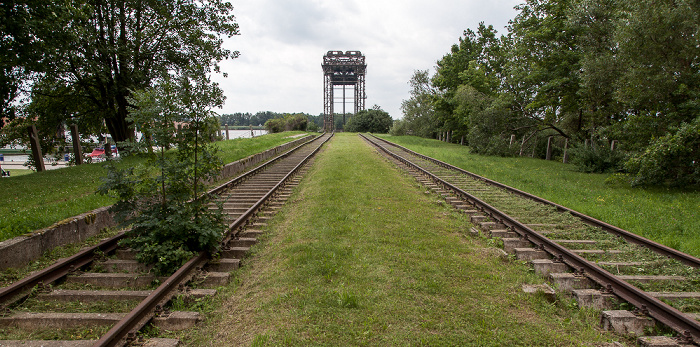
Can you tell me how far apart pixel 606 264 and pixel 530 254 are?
98 centimetres

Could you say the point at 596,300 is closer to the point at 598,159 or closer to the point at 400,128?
the point at 598,159

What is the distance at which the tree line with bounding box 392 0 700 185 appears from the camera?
37.1 feet

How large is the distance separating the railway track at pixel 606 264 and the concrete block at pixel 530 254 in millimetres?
14

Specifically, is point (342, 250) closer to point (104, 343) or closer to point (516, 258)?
point (516, 258)

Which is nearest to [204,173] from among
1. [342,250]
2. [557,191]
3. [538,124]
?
[342,250]

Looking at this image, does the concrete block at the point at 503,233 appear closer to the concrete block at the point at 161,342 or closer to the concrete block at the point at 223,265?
the concrete block at the point at 223,265

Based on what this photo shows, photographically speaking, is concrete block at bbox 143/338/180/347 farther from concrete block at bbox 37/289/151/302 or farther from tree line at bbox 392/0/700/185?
tree line at bbox 392/0/700/185

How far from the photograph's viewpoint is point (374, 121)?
68312 millimetres

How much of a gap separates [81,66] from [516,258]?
1871cm

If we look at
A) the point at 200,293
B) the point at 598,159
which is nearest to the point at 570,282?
the point at 200,293

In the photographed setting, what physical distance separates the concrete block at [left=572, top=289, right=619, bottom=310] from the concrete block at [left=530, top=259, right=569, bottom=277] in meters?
0.78

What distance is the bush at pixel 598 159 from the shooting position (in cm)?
1580

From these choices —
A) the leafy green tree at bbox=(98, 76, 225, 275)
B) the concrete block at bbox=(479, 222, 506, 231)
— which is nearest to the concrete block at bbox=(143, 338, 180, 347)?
the leafy green tree at bbox=(98, 76, 225, 275)

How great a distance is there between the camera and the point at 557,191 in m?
11.2
